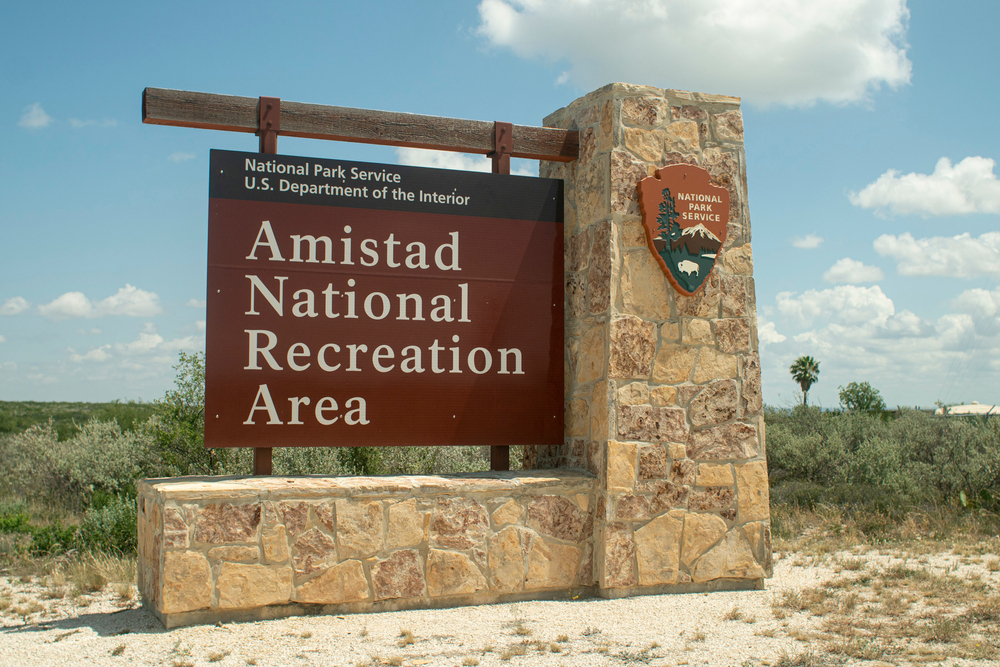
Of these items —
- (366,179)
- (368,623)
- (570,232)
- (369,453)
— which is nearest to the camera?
(368,623)

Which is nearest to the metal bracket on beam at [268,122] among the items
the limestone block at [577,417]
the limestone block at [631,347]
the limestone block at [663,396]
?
the limestone block at [631,347]

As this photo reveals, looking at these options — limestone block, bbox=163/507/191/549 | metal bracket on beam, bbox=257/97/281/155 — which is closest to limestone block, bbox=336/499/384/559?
limestone block, bbox=163/507/191/549

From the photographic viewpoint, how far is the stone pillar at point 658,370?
234 inches

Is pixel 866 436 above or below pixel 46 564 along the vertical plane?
above

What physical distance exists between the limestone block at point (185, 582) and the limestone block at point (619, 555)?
2.72 meters

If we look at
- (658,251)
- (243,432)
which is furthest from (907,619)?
(243,432)

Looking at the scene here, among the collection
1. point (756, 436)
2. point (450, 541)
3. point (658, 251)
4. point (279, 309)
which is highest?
point (658, 251)

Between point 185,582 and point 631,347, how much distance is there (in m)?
3.44

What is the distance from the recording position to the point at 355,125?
608 cm

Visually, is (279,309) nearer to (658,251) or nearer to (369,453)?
(658,251)

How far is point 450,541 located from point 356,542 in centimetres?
65

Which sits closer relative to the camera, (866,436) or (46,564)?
(46,564)

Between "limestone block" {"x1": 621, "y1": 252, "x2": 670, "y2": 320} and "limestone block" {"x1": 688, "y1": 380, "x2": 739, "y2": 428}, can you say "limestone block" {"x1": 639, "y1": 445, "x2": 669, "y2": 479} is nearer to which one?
"limestone block" {"x1": 688, "y1": 380, "x2": 739, "y2": 428}

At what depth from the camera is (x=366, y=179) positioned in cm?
605
